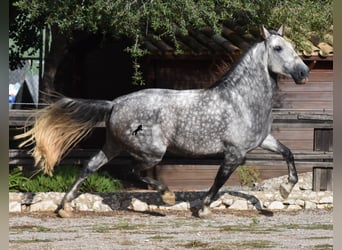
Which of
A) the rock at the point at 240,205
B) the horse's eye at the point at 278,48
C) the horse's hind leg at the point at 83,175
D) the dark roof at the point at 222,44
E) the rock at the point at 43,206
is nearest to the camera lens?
A: the horse's eye at the point at 278,48

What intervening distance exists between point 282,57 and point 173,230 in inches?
93.4

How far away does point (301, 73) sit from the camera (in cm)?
808

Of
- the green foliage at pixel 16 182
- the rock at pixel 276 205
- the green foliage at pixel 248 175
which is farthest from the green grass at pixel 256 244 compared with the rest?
the green foliage at pixel 248 175

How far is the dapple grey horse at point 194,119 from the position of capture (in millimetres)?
8133

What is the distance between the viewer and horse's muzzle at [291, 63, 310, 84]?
8062mm

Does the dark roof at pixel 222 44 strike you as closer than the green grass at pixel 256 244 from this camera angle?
No

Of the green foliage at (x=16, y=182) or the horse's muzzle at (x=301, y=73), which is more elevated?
the horse's muzzle at (x=301, y=73)

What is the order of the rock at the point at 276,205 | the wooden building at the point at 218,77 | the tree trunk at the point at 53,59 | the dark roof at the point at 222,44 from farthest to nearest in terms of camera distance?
the tree trunk at the point at 53,59
the dark roof at the point at 222,44
the wooden building at the point at 218,77
the rock at the point at 276,205

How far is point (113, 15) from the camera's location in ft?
28.6

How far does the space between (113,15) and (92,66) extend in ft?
21.0

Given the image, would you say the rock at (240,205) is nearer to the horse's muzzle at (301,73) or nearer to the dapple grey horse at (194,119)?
the dapple grey horse at (194,119)

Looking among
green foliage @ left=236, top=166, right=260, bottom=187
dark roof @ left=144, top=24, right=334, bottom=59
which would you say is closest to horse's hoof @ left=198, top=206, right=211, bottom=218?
dark roof @ left=144, top=24, right=334, bottom=59

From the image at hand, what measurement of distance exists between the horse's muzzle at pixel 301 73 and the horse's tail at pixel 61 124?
85.6 inches

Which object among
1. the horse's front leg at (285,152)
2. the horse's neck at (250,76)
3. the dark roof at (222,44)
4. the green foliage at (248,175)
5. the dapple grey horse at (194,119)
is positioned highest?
the dark roof at (222,44)
